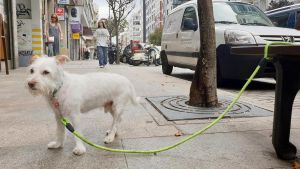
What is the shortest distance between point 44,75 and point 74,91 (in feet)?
1.19

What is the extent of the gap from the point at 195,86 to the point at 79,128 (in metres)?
2.47

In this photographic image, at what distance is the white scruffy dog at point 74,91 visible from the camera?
305cm

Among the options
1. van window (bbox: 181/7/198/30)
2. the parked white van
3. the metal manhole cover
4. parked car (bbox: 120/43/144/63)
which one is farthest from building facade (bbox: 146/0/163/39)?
the metal manhole cover

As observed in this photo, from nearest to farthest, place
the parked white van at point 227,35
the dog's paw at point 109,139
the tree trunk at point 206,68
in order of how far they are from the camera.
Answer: the dog's paw at point 109,139, the tree trunk at point 206,68, the parked white van at point 227,35

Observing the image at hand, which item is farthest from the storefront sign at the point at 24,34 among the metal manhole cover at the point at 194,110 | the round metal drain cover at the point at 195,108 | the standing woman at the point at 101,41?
the round metal drain cover at the point at 195,108

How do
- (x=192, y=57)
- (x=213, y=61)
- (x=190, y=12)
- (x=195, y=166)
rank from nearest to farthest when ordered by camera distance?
(x=195, y=166) < (x=213, y=61) < (x=192, y=57) < (x=190, y=12)

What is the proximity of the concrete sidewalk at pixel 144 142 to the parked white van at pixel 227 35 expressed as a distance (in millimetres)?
2428

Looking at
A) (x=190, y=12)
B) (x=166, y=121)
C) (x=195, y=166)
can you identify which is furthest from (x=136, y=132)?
(x=190, y=12)

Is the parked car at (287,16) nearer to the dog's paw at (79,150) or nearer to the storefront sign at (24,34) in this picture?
the storefront sign at (24,34)

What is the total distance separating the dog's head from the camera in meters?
2.96

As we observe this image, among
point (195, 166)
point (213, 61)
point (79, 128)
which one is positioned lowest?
point (195, 166)

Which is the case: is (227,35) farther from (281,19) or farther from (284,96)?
(281,19)

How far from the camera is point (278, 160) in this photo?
3.17 m

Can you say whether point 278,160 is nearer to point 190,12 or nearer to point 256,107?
point 256,107
